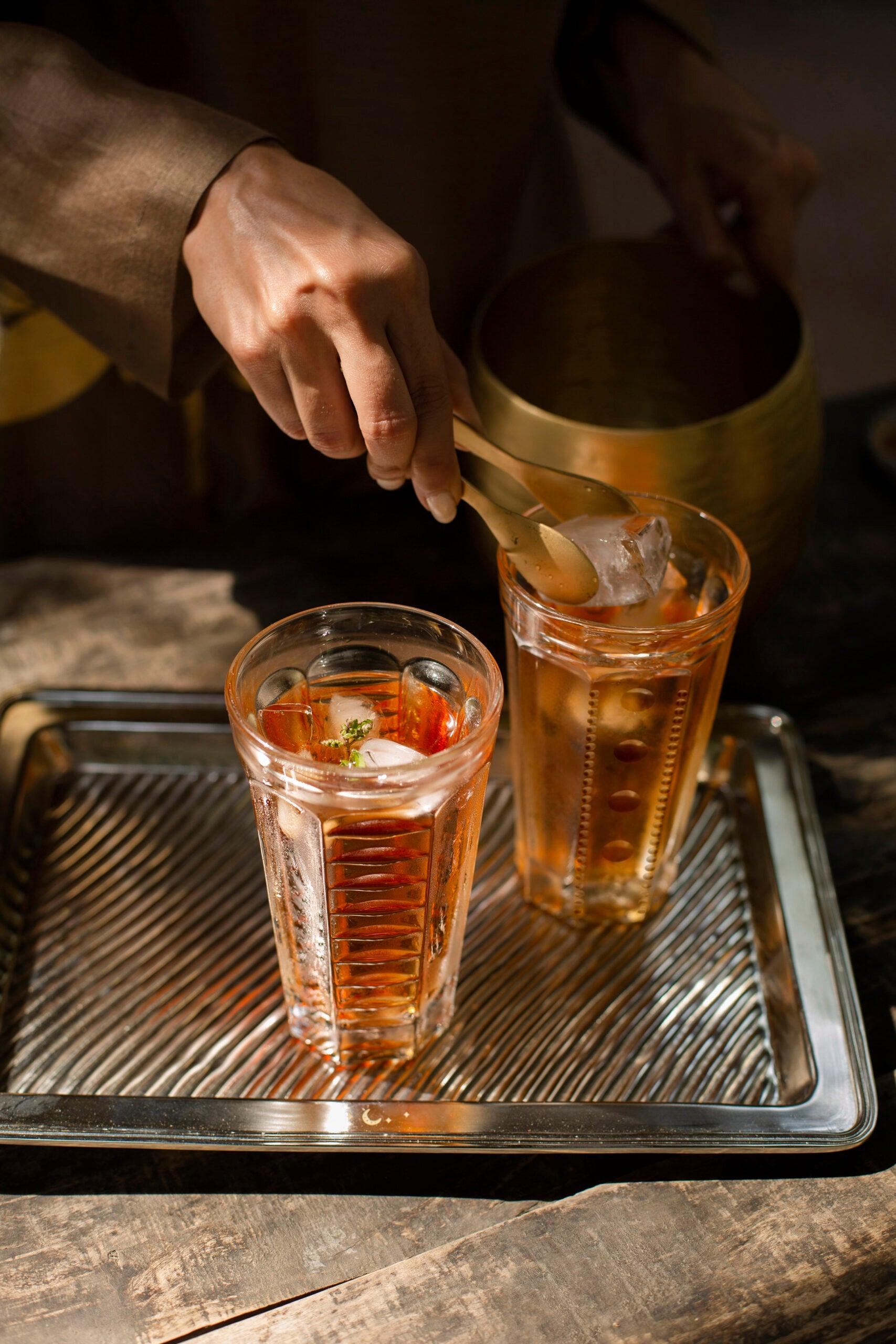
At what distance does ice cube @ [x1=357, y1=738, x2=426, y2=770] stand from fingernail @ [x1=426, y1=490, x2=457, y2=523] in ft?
0.34

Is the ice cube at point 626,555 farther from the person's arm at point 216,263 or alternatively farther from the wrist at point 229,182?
the wrist at point 229,182

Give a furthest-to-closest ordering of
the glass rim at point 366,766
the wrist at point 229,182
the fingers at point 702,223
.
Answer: the fingers at point 702,223
the wrist at point 229,182
the glass rim at point 366,766

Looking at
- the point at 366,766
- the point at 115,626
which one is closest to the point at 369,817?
the point at 366,766

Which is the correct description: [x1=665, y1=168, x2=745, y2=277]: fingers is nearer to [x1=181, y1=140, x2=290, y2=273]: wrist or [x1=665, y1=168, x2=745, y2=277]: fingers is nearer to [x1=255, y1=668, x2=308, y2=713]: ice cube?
[x1=181, y1=140, x2=290, y2=273]: wrist

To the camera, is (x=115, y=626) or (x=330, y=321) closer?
(x=330, y=321)

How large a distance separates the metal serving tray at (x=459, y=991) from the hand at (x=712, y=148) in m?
0.33

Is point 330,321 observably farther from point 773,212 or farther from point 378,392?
point 773,212

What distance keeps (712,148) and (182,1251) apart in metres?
0.72

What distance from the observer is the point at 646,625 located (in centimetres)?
52

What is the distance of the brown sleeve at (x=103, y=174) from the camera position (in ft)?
1.79

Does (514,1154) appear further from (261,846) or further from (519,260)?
(519,260)

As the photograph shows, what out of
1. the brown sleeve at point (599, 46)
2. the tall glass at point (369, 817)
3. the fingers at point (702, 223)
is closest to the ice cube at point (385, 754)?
the tall glass at point (369, 817)

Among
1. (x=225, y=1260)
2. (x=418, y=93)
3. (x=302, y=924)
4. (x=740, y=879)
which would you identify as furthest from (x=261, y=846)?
(x=418, y=93)

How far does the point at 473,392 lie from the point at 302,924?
12.1 inches
